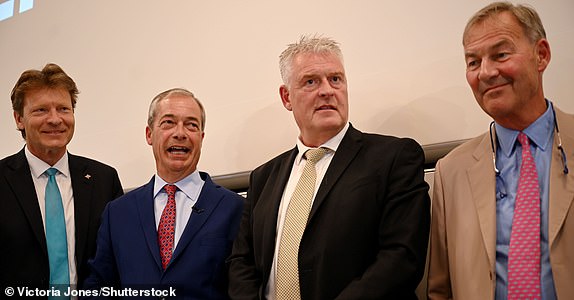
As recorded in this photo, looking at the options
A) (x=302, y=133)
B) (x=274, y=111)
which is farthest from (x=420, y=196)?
(x=274, y=111)

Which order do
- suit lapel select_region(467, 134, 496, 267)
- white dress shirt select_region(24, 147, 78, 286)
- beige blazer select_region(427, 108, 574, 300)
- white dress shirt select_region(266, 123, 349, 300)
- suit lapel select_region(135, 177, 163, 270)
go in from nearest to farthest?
beige blazer select_region(427, 108, 574, 300)
suit lapel select_region(467, 134, 496, 267)
white dress shirt select_region(266, 123, 349, 300)
suit lapel select_region(135, 177, 163, 270)
white dress shirt select_region(24, 147, 78, 286)

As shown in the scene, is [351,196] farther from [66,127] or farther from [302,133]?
[66,127]

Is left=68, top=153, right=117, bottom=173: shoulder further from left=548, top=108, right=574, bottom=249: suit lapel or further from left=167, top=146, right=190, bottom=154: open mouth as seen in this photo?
left=548, top=108, right=574, bottom=249: suit lapel

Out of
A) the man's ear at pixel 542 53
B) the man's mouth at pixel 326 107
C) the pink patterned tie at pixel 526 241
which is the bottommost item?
the pink patterned tie at pixel 526 241

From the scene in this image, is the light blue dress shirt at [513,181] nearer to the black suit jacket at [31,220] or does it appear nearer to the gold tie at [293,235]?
the gold tie at [293,235]

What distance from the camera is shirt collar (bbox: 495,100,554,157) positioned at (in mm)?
1891

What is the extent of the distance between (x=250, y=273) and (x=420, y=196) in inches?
26.8

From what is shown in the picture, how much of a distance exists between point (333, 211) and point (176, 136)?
2.90 feet

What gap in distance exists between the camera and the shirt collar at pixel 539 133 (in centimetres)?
189

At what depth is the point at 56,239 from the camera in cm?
257

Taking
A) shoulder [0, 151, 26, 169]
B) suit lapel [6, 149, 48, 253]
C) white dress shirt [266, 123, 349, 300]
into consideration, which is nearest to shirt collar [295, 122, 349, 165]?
white dress shirt [266, 123, 349, 300]

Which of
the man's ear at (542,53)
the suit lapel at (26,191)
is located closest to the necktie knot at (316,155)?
the man's ear at (542,53)

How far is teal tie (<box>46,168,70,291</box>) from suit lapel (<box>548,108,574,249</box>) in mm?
1889

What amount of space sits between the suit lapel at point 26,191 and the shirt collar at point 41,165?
2 cm
